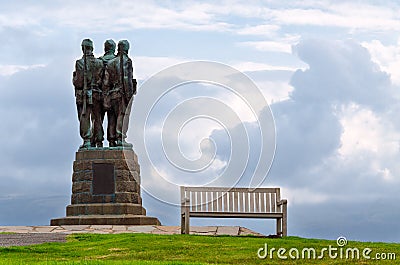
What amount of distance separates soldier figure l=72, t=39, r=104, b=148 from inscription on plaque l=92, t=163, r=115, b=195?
3.23 feet

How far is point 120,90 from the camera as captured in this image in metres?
23.7

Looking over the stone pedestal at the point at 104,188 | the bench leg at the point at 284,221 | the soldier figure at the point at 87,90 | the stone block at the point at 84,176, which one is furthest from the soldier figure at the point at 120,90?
the bench leg at the point at 284,221

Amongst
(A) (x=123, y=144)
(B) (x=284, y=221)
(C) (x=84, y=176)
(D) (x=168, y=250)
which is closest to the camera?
(D) (x=168, y=250)

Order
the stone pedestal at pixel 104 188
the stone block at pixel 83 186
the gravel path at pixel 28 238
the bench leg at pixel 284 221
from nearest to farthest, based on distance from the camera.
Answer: the gravel path at pixel 28 238
the bench leg at pixel 284 221
the stone pedestal at pixel 104 188
the stone block at pixel 83 186

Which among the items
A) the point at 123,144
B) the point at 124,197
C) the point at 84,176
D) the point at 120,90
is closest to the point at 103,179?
the point at 84,176

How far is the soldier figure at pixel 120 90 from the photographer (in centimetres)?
2372

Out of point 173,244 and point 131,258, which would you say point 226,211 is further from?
point 131,258

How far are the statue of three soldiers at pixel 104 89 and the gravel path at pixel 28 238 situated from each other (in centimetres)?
574

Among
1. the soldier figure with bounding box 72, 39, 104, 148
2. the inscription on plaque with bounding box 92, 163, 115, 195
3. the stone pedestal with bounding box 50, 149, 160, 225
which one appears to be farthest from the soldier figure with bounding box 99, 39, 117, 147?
the inscription on plaque with bounding box 92, 163, 115, 195

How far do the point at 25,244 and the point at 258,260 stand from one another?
586 centimetres

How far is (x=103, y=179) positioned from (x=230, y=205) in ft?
23.6

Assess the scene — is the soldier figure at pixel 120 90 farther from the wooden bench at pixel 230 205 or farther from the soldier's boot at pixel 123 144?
the wooden bench at pixel 230 205

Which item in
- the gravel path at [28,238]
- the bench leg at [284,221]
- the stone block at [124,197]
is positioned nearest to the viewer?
the gravel path at [28,238]

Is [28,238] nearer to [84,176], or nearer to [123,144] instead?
[84,176]
